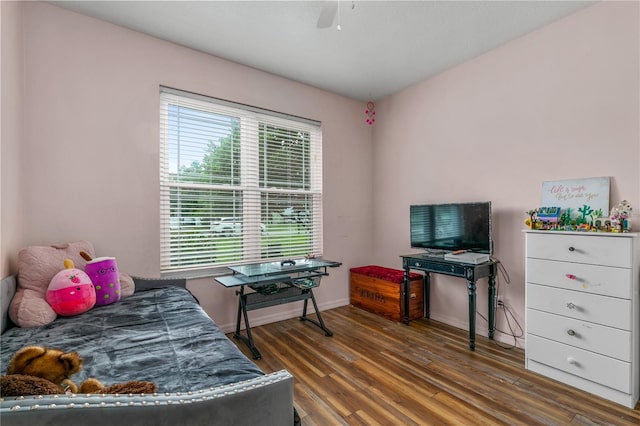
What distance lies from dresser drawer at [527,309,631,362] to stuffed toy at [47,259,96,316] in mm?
3180

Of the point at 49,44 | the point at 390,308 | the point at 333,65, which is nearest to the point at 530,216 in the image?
the point at 390,308

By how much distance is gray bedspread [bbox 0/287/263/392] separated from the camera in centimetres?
118

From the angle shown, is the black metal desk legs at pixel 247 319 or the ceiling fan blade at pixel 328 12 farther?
the black metal desk legs at pixel 247 319

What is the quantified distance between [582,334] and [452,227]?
128cm

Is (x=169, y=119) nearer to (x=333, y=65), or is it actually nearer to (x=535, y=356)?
(x=333, y=65)

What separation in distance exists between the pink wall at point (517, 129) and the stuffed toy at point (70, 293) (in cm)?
318

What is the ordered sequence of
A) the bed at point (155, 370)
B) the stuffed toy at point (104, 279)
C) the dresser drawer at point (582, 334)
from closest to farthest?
the bed at point (155, 370), the dresser drawer at point (582, 334), the stuffed toy at point (104, 279)

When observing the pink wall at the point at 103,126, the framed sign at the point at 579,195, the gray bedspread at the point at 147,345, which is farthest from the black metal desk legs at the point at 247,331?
the framed sign at the point at 579,195

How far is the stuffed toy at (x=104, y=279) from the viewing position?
2.04 metres

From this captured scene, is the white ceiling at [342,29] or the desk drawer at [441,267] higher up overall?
the white ceiling at [342,29]

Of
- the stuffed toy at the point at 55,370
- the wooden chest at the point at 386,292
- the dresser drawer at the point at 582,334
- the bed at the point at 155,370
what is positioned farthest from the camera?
the wooden chest at the point at 386,292

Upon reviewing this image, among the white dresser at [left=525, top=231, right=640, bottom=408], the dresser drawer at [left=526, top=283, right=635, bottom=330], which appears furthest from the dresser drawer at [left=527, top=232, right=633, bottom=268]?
the dresser drawer at [left=526, top=283, right=635, bottom=330]

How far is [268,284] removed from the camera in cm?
283

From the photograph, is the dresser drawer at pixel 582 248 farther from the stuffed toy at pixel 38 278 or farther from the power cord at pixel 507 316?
the stuffed toy at pixel 38 278
